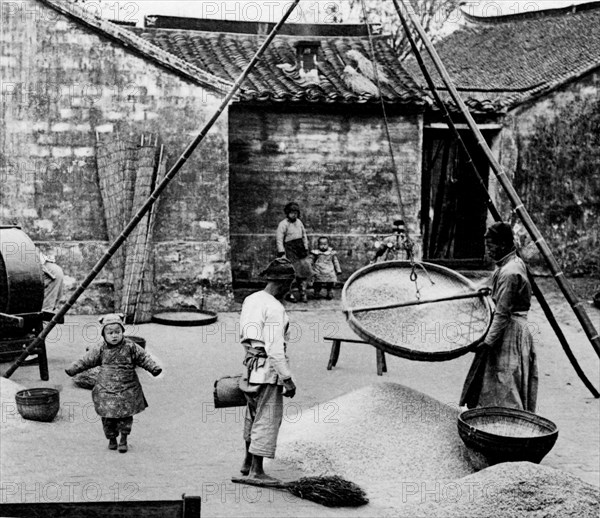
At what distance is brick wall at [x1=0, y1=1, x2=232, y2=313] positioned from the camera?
1317 cm

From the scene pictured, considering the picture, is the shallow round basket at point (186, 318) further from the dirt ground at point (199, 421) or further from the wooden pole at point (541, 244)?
the wooden pole at point (541, 244)

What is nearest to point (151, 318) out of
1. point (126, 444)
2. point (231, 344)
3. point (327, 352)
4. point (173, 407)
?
point (231, 344)

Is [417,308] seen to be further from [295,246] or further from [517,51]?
[517,51]

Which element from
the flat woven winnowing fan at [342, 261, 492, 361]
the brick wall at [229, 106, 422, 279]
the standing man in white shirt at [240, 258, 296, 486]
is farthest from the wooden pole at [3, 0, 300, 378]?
the brick wall at [229, 106, 422, 279]

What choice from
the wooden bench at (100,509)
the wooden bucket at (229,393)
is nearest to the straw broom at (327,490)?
the wooden bucket at (229,393)

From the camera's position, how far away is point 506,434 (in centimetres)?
674

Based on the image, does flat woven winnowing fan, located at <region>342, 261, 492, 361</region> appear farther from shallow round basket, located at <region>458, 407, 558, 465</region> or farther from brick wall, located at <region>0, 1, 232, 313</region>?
brick wall, located at <region>0, 1, 232, 313</region>

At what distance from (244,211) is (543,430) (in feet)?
33.1

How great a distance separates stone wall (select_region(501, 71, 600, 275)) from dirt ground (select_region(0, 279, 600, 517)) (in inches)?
171

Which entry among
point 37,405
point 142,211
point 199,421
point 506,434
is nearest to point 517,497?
point 506,434

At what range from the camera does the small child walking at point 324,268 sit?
14844mm

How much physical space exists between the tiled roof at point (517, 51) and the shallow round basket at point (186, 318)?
756 centimetres

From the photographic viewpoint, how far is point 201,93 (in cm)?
1373

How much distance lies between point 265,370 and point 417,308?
7.34 feet
